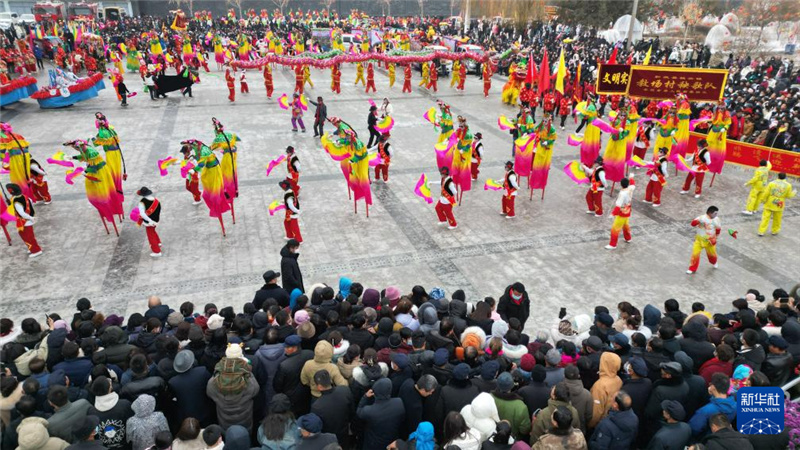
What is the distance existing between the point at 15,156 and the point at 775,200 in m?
14.2

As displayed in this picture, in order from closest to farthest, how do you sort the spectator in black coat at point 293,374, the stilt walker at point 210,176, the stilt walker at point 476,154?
the spectator in black coat at point 293,374 < the stilt walker at point 210,176 < the stilt walker at point 476,154

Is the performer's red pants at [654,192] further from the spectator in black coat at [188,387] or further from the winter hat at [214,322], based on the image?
the spectator in black coat at [188,387]

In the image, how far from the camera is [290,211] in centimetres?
892

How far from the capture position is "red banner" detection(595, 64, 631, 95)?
13639 mm

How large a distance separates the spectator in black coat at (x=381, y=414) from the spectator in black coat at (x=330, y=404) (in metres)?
0.14

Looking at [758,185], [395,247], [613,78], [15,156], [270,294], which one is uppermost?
[613,78]

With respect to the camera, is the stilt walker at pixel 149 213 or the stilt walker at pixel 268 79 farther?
the stilt walker at pixel 268 79

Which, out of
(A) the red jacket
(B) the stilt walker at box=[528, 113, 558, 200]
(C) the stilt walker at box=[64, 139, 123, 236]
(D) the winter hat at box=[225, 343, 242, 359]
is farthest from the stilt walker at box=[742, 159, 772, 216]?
(C) the stilt walker at box=[64, 139, 123, 236]

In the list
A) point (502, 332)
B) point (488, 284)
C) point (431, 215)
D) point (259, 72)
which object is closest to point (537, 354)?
point (502, 332)

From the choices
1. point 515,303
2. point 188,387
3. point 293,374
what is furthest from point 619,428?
point 188,387

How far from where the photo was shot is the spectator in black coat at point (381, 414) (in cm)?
403

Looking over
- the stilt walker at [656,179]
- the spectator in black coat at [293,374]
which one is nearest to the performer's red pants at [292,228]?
the spectator in black coat at [293,374]

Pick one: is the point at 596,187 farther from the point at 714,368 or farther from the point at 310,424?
the point at 310,424

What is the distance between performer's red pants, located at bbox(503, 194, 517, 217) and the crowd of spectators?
5.04 metres
